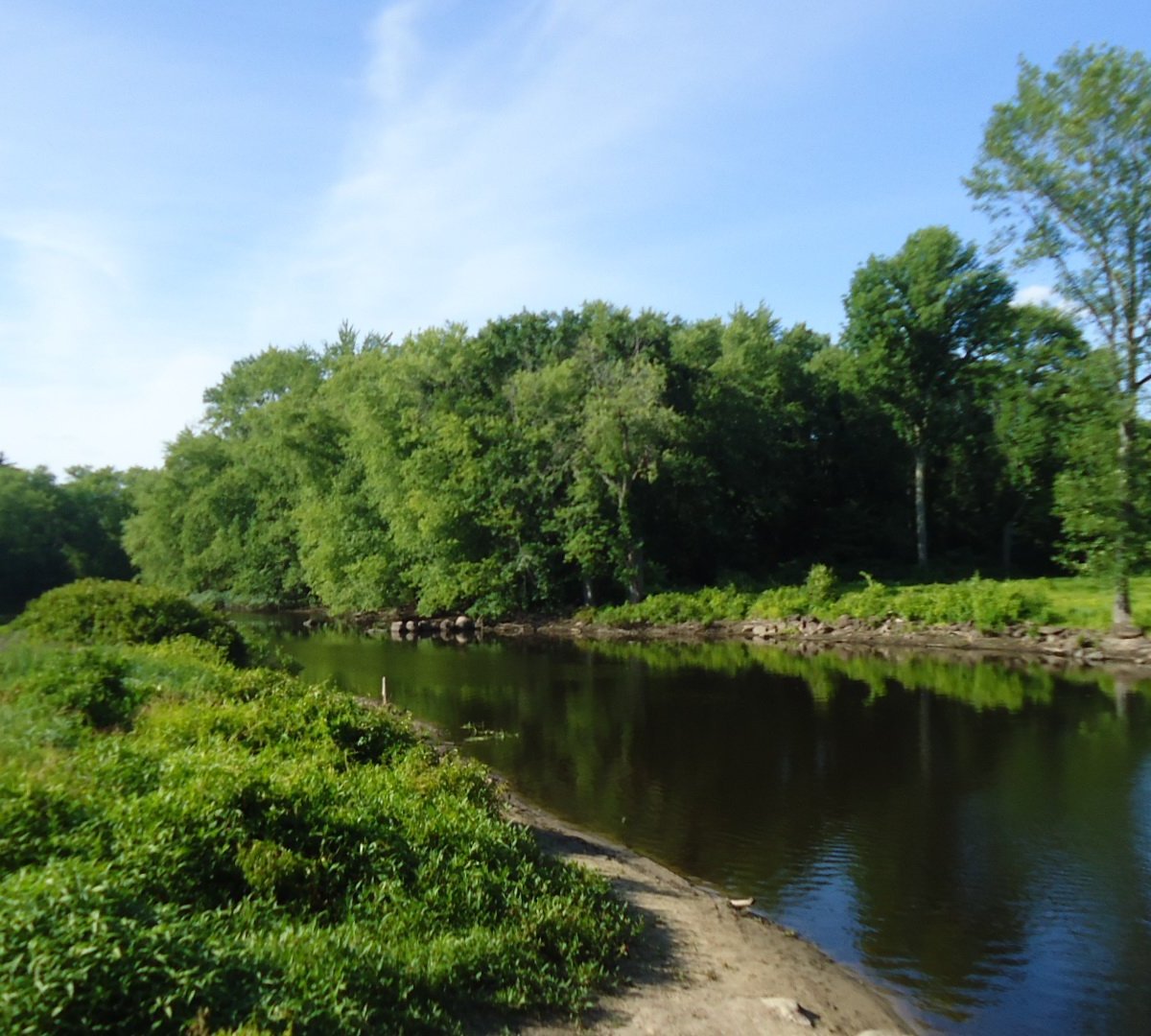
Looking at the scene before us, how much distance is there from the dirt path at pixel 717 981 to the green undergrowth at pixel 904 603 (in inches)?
1044

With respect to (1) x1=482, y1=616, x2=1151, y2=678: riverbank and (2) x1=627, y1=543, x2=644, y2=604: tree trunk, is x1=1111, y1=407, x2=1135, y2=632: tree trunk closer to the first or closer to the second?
(1) x1=482, y1=616, x2=1151, y2=678: riverbank

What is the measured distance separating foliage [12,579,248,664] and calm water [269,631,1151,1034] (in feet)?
20.0

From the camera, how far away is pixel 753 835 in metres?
14.8

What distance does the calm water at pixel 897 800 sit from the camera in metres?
10.5

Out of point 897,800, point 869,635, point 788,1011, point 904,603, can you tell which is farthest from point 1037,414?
point 788,1011

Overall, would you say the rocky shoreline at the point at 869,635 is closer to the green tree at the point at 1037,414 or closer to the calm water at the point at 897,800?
the calm water at the point at 897,800

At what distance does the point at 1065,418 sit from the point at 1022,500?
1807 cm

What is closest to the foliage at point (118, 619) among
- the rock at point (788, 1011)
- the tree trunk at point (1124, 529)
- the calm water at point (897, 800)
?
the calm water at point (897, 800)

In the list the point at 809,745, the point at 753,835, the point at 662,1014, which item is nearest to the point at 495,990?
the point at 662,1014

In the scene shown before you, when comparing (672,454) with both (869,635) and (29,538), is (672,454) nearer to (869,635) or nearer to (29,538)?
(869,635)

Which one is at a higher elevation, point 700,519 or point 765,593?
point 700,519

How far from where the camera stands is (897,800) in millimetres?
16469

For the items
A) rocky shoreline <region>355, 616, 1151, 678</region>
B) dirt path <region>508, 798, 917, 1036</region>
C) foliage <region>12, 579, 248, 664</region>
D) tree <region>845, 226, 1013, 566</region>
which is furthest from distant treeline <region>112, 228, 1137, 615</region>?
dirt path <region>508, 798, 917, 1036</region>

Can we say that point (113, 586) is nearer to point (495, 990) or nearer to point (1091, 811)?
point (495, 990)
